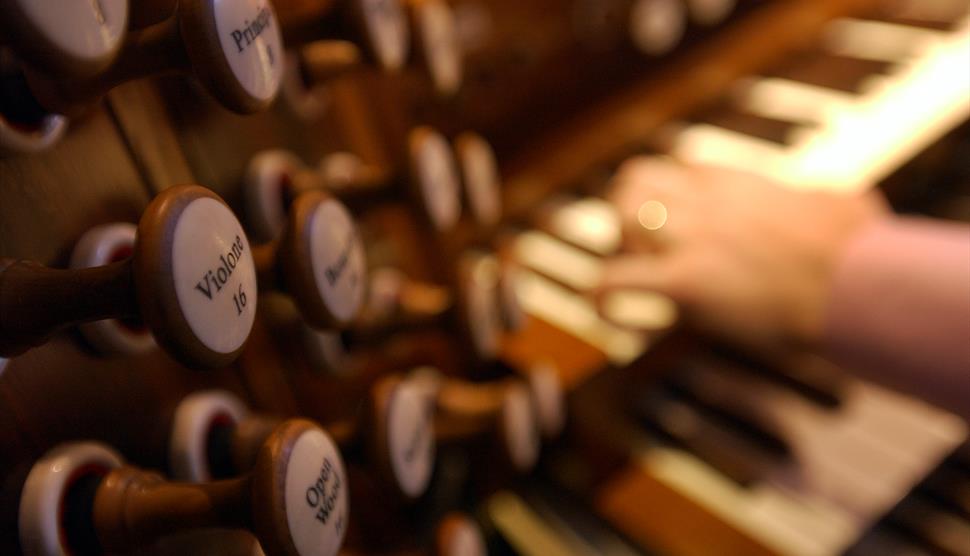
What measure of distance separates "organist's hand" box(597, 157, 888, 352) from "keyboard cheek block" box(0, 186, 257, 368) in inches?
18.9

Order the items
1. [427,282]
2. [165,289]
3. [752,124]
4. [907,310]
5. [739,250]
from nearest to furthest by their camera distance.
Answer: [165,289] → [907,310] → [739,250] → [427,282] → [752,124]

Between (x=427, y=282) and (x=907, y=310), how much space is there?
457 mm

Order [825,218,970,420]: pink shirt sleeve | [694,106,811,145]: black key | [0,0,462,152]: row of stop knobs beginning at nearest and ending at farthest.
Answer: [0,0,462,152]: row of stop knobs → [825,218,970,420]: pink shirt sleeve → [694,106,811,145]: black key

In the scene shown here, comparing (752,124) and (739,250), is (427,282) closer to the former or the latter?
(739,250)

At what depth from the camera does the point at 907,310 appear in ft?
1.87

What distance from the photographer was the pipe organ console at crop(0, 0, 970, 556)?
0.35 metres

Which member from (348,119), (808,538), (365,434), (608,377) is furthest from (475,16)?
(808,538)

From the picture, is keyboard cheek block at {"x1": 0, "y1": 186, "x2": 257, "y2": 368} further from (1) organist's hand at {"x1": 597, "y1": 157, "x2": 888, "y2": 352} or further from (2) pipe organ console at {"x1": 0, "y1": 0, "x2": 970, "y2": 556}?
(1) organist's hand at {"x1": 597, "y1": 157, "x2": 888, "y2": 352}

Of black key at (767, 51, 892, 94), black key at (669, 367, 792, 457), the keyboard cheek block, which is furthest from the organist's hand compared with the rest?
the keyboard cheek block

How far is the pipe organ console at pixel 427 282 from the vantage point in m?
0.35

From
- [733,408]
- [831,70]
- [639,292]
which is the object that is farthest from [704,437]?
[831,70]

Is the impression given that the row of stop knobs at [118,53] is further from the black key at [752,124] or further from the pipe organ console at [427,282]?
the black key at [752,124]

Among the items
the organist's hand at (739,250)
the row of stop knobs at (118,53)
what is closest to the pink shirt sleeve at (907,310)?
the organist's hand at (739,250)

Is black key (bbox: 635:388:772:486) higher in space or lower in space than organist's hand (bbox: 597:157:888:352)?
lower
